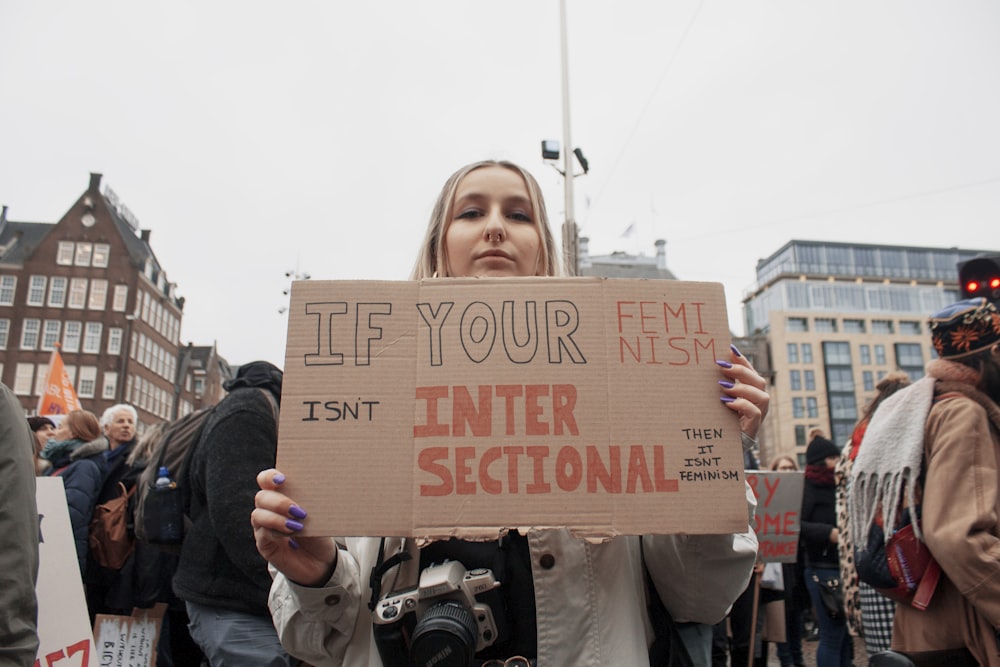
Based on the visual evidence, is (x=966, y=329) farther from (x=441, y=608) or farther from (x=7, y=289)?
(x=7, y=289)

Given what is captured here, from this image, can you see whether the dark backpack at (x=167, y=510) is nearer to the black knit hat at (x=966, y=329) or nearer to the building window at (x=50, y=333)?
the black knit hat at (x=966, y=329)

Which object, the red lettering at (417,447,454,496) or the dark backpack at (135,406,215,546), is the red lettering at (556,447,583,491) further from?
the dark backpack at (135,406,215,546)

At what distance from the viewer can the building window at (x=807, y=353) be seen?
241ft

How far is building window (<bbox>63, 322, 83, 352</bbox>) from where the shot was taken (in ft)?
152

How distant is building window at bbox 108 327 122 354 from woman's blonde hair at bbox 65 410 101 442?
49.2 m

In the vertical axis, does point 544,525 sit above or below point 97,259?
below

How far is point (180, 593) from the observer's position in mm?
2934

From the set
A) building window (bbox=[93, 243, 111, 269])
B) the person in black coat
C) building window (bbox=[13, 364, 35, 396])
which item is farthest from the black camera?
building window (bbox=[93, 243, 111, 269])

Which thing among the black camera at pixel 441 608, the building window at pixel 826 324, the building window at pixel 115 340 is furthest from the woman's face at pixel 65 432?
the building window at pixel 826 324

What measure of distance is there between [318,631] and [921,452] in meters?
2.24

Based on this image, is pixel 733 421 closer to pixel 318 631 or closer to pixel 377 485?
pixel 377 485

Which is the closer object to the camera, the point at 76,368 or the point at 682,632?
the point at 682,632

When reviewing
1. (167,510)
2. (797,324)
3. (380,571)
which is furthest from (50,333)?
(797,324)

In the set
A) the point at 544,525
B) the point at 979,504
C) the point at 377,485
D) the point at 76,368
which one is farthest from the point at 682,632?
the point at 76,368
